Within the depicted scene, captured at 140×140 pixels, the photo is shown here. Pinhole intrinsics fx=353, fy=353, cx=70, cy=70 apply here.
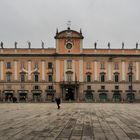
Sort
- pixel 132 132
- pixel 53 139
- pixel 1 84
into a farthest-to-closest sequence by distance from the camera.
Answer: pixel 1 84, pixel 132 132, pixel 53 139

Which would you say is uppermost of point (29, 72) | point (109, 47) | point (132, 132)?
point (109, 47)

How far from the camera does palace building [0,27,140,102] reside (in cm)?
8219

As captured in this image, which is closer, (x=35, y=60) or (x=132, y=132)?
(x=132, y=132)

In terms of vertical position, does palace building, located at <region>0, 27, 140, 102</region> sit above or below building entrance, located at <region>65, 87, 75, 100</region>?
above

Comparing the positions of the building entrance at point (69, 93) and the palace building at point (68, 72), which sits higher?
the palace building at point (68, 72)

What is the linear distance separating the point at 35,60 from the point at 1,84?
9697mm

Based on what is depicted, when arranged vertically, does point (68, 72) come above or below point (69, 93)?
above

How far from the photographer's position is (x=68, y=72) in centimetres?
8262

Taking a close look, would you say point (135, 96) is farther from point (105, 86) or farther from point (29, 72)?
point (29, 72)

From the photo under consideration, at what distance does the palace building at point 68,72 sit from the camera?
82.2 metres

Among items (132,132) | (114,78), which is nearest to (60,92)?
(114,78)

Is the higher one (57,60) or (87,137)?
(57,60)

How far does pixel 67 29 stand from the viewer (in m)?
82.4

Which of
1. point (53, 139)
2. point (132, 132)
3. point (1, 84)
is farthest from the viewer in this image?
point (1, 84)
